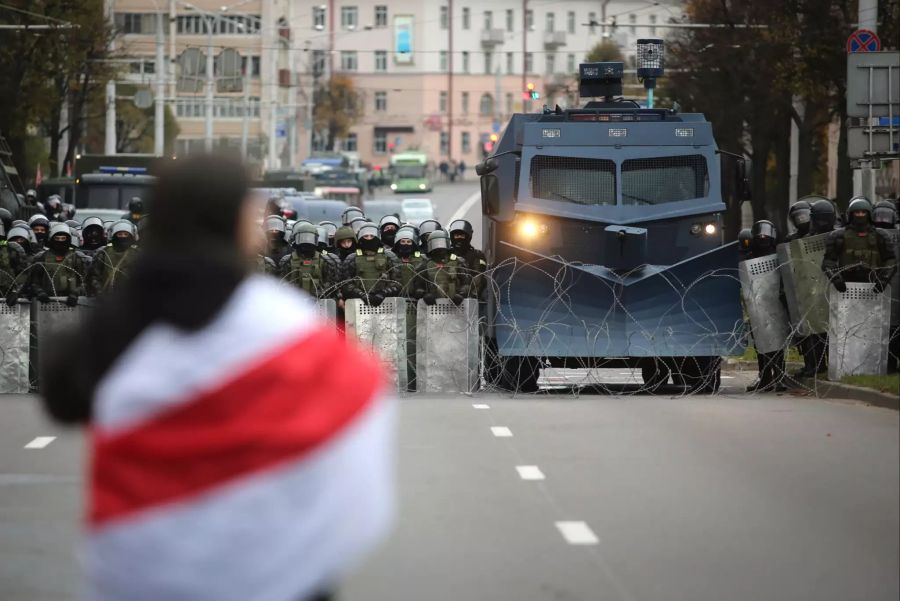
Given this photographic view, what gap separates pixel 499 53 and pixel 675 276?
13690cm

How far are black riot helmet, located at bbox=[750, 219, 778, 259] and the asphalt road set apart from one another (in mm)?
3906

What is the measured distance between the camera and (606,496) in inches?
434

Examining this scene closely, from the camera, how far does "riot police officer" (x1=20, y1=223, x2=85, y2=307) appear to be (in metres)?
20.0

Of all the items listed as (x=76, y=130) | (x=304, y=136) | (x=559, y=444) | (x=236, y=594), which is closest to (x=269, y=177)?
(x=76, y=130)

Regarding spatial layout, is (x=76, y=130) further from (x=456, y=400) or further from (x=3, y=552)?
(x=3, y=552)

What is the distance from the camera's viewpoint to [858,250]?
18500 mm

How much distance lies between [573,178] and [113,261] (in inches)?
191

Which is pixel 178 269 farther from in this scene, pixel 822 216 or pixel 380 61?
pixel 380 61

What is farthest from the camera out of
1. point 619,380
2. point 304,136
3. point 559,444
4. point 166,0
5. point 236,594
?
point 304,136

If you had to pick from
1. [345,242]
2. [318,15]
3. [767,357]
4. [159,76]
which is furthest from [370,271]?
[318,15]

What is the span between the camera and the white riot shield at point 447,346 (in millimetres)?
19250

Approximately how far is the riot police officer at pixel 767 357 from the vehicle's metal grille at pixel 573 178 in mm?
1552

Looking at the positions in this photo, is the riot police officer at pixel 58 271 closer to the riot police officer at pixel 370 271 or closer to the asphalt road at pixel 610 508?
the riot police officer at pixel 370 271

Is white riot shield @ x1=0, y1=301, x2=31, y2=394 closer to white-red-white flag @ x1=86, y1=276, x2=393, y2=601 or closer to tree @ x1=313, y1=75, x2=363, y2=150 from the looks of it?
white-red-white flag @ x1=86, y1=276, x2=393, y2=601
